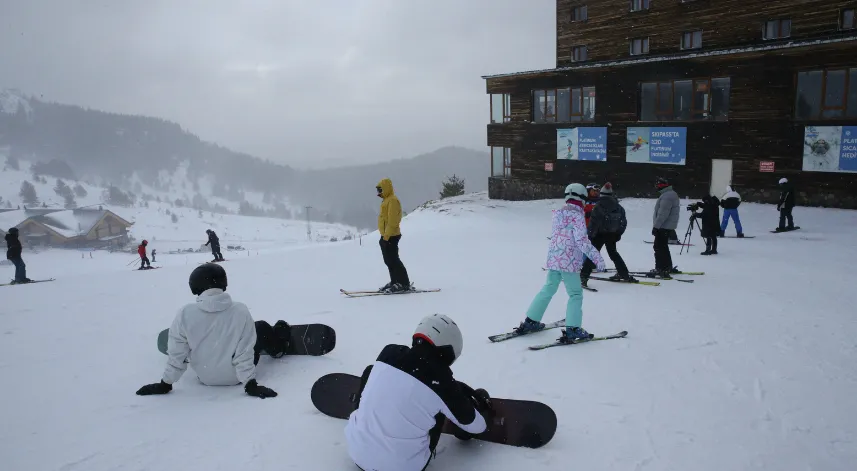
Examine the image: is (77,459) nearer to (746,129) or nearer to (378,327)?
(378,327)

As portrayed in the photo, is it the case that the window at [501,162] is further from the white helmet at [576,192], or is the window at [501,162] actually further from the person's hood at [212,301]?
the person's hood at [212,301]

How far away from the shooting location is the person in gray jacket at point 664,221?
9.83m

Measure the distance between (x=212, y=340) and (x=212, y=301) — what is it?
0.41m

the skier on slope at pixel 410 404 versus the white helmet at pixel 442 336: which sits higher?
the white helmet at pixel 442 336

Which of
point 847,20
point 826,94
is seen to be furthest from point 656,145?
point 847,20

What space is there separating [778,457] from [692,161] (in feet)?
75.5

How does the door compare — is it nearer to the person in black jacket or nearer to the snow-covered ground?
the person in black jacket

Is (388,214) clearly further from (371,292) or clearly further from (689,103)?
(689,103)

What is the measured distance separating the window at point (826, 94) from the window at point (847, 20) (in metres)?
5.24

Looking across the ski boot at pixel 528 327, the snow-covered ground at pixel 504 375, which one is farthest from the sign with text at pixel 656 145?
the ski boot at pixel 528 327

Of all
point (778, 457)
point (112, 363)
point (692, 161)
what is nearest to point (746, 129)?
point (692, 161)

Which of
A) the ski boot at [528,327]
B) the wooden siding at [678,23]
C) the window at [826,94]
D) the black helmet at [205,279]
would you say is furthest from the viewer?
the wooden siding at [678,23]

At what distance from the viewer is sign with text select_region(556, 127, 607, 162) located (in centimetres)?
2656

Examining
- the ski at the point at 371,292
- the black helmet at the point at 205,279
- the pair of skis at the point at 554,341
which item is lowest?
the ski at the point at 371,292
